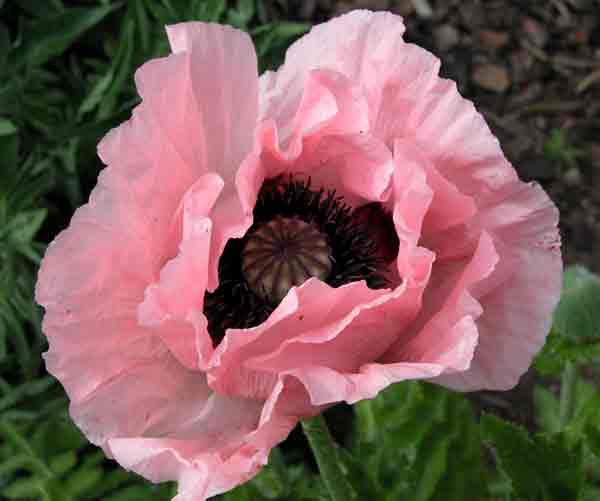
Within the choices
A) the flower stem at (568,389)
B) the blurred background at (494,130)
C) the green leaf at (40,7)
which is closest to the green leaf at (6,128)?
the blurred background at (494,130)

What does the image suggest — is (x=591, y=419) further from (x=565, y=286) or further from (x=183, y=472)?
(x=183, y=472)

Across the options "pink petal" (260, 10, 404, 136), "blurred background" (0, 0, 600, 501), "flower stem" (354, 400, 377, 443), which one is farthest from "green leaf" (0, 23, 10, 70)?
"pink petal" (260, 10, 404, 136)

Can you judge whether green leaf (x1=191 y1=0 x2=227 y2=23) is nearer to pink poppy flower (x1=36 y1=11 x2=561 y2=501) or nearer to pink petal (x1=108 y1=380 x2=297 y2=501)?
pink poppy flower (x1=36 y1=11 x2=561 y2=501)

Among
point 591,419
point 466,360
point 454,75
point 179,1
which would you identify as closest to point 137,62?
point 179,1

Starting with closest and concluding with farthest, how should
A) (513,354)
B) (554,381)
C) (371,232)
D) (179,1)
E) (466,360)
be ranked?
1. (466,360)
2. (513,354)
3. (371,232)
4. (179,1)
5. (554,381)

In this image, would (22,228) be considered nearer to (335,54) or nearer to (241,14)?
(241,14)

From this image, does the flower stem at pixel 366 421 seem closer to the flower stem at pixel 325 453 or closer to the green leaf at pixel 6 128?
the flower stem at pixel 325 453
